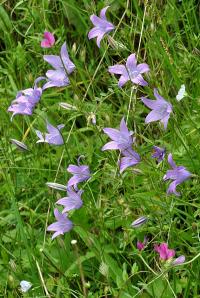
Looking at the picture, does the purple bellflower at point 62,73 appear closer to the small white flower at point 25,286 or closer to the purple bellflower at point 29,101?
the purple bellflower at point 29,101

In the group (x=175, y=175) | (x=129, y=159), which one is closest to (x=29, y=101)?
(x=129, y=159)

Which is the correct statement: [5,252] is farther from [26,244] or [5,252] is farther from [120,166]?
[120,166]

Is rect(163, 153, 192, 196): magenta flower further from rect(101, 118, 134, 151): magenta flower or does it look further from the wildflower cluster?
rect(101, 118, 134, 151): magenta flower

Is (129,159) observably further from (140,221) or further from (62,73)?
(62,73)

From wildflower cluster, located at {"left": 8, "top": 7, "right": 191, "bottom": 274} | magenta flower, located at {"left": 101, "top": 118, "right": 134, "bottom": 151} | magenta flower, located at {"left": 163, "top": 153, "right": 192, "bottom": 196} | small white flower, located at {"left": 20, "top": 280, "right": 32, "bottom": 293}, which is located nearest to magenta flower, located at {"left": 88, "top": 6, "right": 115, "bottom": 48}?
wildflower cluster, located at {"left": 8, "top": 7, "right": 191, "bottom": 274}

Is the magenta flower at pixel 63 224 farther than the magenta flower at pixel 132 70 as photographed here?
Yes

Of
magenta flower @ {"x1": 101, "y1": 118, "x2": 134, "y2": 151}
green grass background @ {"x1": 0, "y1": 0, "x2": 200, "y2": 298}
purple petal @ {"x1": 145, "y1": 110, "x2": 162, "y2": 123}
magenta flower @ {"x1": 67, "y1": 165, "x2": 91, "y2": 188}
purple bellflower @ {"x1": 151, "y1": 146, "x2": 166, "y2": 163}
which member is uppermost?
purple petal @ {"x1": 145, "y1": 110, "x2": 162, "y2": 123}

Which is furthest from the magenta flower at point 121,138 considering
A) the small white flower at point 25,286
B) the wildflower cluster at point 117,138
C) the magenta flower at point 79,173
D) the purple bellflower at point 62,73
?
the small white flower at point 25,286
